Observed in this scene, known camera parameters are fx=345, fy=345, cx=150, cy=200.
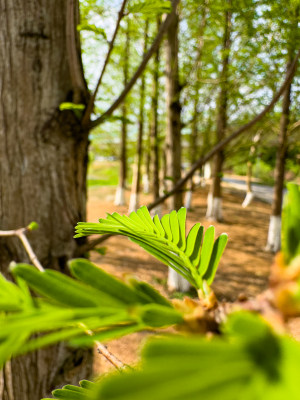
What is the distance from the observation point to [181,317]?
0.21m

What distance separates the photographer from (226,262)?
7402 mm

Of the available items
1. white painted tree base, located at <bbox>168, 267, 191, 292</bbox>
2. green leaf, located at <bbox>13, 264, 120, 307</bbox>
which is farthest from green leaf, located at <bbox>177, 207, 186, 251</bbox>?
white painted tree base, located at <bbox>168, 267, 191, 292</bbox>

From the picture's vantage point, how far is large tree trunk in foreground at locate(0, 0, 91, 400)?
133 centimetres

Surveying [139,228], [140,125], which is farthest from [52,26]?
[140,125]

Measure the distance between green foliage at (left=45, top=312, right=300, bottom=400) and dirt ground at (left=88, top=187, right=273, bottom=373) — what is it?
4155mm

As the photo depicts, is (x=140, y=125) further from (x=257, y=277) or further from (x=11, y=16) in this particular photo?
(x=11, y=16)

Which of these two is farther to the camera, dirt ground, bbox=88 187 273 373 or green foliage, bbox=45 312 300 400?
dirt ground, bbox=88 187 273 373

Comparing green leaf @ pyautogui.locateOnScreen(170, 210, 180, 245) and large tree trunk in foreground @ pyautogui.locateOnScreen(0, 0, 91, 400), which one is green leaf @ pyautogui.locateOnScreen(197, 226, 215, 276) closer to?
green leaf @ pyautogui.locateOnScreen(170, 210, 180, 245)

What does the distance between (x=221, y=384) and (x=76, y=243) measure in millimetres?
1411

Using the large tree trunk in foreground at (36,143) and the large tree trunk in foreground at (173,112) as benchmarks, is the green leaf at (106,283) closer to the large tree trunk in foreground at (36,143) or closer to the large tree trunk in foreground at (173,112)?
the large tree trunk in foreground at (36,143)

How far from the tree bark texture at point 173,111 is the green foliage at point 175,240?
4.24 m

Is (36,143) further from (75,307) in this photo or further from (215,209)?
(215,209)

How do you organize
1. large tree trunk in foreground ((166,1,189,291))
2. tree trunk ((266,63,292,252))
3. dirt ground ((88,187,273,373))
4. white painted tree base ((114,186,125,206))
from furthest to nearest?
white painted tree base ((114,186,125,206)), tree trunk ((266,63,292,252)), dirt ground ((88,187,273,373)), large tree trunk in foreground ((166,1,189,291))

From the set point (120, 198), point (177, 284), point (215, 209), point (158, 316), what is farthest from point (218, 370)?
point (120, 198)
